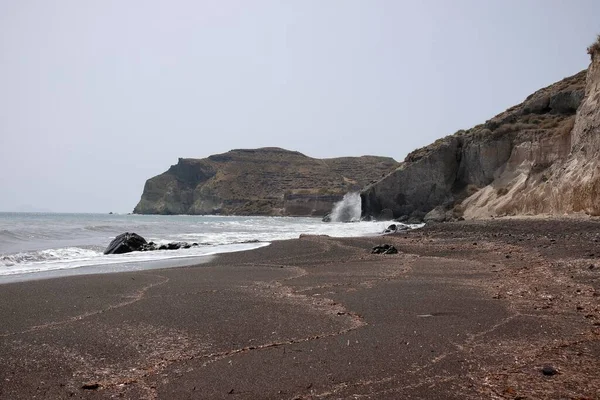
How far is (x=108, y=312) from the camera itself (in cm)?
752

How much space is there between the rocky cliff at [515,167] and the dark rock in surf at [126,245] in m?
22.0

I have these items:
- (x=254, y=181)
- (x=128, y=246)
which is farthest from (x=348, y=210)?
(x=254, y=181)

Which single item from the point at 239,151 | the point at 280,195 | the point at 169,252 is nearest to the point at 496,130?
the point at 169,252

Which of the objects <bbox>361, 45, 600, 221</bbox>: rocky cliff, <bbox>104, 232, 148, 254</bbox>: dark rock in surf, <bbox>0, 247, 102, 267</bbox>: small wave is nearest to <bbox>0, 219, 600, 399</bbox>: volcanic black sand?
<bbox>0, 247, 102, 267</bbox>: small wave

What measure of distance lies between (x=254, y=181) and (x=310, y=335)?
148 m

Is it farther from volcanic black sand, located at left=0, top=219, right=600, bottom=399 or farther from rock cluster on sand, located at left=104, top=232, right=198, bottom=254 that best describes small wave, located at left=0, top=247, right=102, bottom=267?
volcanic black sand, located at left=0, top=219, right=600, bottom=399

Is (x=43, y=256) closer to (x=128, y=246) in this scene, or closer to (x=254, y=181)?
(x=128, y=246)

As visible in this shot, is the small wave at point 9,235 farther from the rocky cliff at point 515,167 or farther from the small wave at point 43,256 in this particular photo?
the rocky cliff at point 515,167

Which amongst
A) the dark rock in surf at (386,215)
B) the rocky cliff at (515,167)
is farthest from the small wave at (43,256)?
the dark rock in surf at (386,215)

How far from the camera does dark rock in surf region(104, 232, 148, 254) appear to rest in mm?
21253

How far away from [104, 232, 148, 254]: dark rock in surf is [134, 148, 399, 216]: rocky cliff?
9717 centimetres

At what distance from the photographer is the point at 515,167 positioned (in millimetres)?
43094

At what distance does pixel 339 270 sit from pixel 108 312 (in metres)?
7.00

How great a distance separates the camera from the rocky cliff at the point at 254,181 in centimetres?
13412
